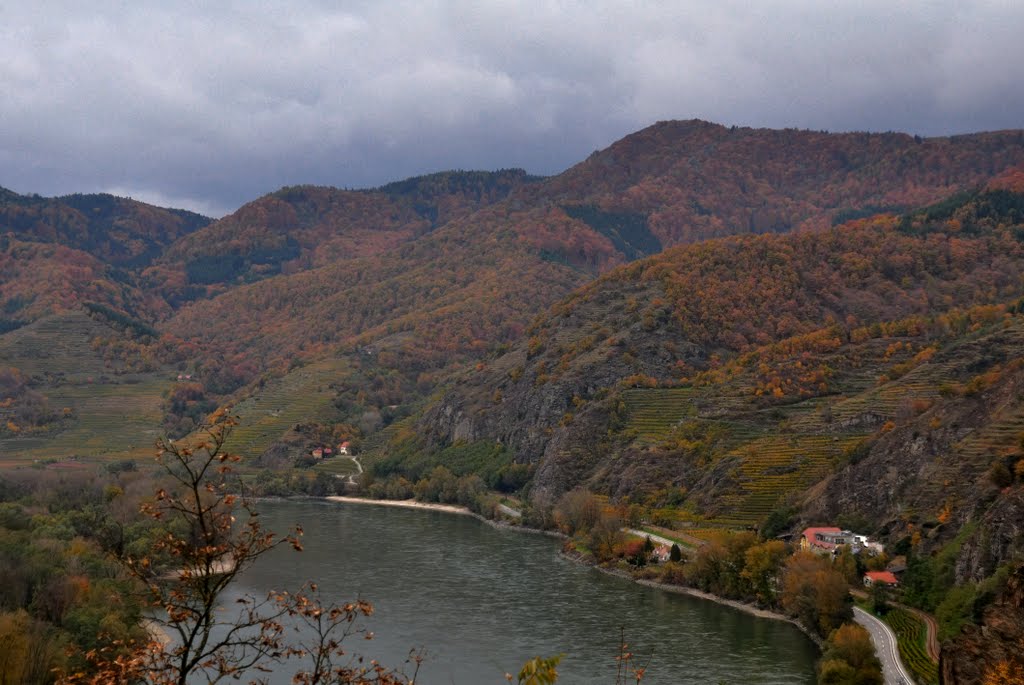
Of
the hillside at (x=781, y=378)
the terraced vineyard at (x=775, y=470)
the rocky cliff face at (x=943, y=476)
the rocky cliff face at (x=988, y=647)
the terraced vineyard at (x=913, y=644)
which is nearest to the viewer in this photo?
the rocky cliff face at (x=988, y=647)

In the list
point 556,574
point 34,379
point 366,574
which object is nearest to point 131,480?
point 366,574

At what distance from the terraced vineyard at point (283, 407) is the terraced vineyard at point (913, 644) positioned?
101251 millimetres

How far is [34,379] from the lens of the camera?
177 meters

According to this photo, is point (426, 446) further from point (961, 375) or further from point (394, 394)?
point (961, 375)

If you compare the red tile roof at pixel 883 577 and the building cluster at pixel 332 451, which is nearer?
the red tile roof at pixel 883 577

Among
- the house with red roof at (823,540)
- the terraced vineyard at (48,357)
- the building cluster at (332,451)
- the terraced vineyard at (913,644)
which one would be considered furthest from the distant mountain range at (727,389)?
the terraced vineyard at (913,644)

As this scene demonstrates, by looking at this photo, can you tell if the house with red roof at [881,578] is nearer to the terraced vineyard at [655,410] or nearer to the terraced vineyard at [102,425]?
the terraced vineyard at [655,410]

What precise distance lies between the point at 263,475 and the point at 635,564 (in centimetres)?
7348

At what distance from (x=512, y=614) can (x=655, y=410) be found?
52.5 metres

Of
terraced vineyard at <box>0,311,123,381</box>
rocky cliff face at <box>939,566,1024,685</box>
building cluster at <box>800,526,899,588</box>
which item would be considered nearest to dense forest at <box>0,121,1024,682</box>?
terraced vineyard at <box>0,311,123,381</box>

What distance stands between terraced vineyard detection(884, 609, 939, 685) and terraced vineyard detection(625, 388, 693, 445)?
157ft

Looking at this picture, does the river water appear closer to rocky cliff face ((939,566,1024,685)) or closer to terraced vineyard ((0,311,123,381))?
rocky cliff face ((939,566,1024,685))

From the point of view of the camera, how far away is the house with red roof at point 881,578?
210ft

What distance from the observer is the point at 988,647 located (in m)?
24.9
